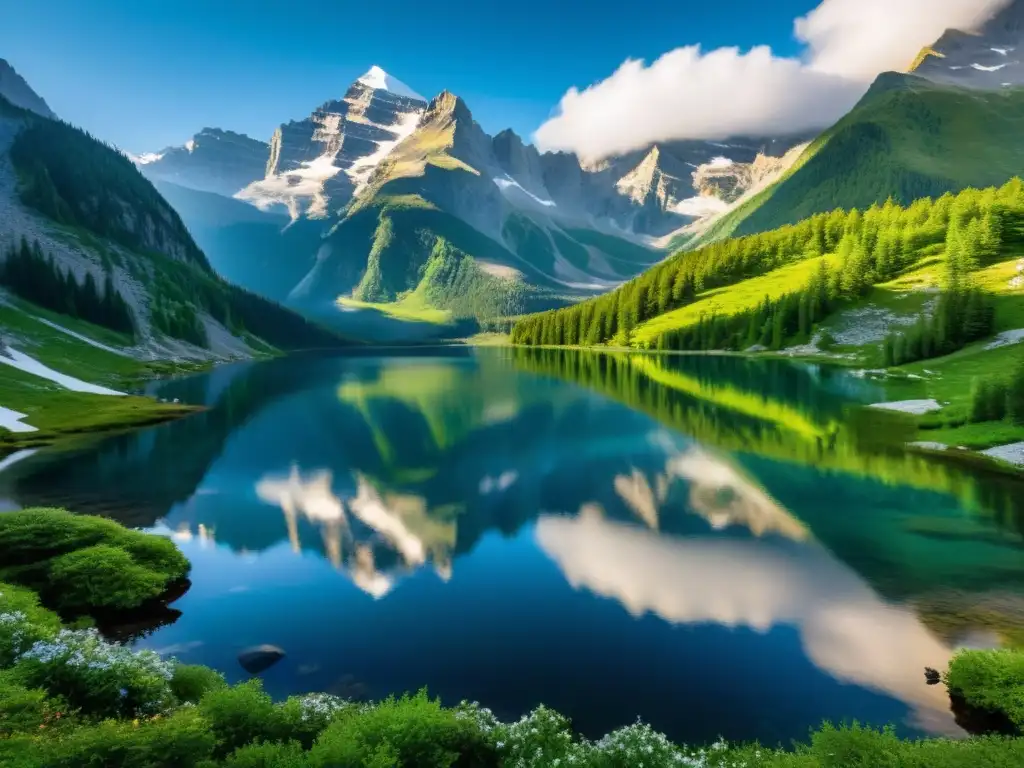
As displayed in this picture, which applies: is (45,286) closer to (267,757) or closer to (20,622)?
(20,622)

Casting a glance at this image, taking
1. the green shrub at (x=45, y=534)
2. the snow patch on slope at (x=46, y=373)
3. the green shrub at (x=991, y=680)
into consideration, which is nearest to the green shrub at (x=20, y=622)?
the green shrub at (x=45, y=534)

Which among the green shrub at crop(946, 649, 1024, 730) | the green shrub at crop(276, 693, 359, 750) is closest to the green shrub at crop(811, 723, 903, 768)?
the green shrub at crop(946, 649, 1024, 730)

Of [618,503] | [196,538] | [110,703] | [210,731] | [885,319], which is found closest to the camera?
[210,731]

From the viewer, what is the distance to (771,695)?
20.3m

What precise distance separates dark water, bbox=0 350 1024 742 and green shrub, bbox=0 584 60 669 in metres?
4.12

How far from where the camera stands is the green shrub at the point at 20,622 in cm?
1711

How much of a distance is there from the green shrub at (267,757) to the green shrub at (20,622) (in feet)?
29.5

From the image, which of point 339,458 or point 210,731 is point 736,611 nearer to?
point 210,731

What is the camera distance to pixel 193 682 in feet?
61.1

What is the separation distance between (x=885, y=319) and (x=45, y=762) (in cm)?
20688

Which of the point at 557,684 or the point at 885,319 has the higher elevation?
the point at 885,319

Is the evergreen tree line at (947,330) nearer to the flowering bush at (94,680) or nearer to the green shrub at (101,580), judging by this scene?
the green shrub at (101,580)

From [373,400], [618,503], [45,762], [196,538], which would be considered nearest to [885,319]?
[373,400]

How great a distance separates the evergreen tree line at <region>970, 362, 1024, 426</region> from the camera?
55219mm
